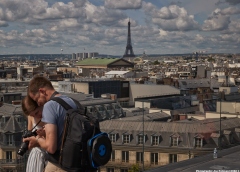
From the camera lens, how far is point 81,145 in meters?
4.81

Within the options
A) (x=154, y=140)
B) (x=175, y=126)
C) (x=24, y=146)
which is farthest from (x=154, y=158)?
A: (x=24, y=146)

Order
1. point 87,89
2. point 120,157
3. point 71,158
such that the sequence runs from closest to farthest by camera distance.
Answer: point 71,158
point 120,157
point 87,89

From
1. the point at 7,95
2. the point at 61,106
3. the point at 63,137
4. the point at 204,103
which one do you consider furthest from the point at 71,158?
the point at 204,103

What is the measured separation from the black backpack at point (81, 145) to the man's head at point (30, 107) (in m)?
0.52

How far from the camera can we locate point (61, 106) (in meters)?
5.00

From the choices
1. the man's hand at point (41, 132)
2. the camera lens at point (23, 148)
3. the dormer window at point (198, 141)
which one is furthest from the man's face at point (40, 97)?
the dormer window at point (198, 141)

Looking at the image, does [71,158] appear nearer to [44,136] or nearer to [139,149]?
[44,136]

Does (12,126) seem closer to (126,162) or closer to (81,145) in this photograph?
(126,162)

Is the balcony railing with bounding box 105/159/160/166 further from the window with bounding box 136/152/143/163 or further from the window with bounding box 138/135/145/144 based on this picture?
the window with bounding box 138/135/145/144

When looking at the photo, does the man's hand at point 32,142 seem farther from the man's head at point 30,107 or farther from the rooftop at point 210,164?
the rooftop at point 210,164

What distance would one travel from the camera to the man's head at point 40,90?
16.8 ft

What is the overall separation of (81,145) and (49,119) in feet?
1.41

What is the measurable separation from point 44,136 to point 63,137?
1.02 ft

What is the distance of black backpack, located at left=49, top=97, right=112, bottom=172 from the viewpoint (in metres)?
4.80
